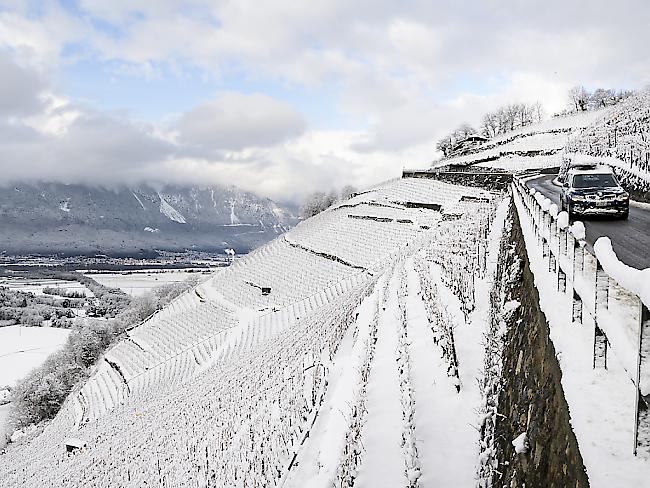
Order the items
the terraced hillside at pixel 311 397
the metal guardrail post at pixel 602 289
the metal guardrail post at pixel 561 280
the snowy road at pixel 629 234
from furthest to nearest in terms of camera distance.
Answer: the snowy road at pixel 629 234 → the terraced hillside at pixel 311 397 → the metal guardrail post at pixel 561 280 → the metal guardrail post at pixel 602 289

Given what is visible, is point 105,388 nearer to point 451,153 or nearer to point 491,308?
point 491,308

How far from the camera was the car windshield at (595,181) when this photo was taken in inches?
680

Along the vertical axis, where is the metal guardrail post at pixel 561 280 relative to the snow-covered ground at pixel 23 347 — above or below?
above

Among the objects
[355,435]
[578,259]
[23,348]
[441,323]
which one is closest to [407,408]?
[355,435]

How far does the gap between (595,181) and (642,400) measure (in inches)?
632

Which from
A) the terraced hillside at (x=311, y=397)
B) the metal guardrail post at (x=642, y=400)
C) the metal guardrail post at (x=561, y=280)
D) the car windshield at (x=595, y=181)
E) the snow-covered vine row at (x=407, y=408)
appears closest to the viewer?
the metal guardrail post at (x=642, y=400)

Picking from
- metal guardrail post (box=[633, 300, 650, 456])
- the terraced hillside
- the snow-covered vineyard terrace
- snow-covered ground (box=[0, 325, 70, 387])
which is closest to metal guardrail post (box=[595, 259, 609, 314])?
the snow-covered vineyard terrace

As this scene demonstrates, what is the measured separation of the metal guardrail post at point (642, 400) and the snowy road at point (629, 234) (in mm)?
5682

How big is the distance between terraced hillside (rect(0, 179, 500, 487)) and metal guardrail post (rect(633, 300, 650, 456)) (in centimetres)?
354

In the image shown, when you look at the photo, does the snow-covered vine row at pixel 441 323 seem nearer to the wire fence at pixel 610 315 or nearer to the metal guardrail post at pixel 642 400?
the wire fence at pixel 610 315

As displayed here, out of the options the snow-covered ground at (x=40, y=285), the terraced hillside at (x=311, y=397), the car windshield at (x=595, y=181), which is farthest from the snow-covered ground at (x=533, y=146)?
the snow-covered ground at (x=40, y=285)

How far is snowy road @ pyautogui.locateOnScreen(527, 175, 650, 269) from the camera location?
30.2 ft

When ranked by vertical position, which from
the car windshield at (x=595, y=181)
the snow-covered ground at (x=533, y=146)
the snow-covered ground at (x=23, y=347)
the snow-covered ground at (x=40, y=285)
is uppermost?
the snow-covered ground at (x=533, y=146)

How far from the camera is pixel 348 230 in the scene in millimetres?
52812
